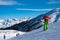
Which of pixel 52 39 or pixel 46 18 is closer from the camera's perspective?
pixel 52 39

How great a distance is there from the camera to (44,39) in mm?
19969

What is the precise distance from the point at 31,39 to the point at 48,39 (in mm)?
1671

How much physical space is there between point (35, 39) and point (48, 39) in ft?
4.14

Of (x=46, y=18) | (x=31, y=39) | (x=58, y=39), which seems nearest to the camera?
(x=58, y=39)

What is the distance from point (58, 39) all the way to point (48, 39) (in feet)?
3.15

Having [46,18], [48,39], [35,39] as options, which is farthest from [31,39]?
[46,18]

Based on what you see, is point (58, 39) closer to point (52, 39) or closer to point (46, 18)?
point (52, 39)

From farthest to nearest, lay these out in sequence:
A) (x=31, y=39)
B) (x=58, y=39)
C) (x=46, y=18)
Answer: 1. (x=46, y=18)
2. (x=31, y=39)
3. (x=58, y=39)

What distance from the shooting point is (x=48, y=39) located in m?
19.8

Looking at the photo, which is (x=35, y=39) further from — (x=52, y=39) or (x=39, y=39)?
(x=52, y=39)

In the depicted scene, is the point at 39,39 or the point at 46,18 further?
the point at 46,18

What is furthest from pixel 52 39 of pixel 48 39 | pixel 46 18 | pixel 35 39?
pixel 46 18

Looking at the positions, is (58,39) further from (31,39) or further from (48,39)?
(31,39)

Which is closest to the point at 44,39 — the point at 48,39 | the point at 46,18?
the point at 48,39
